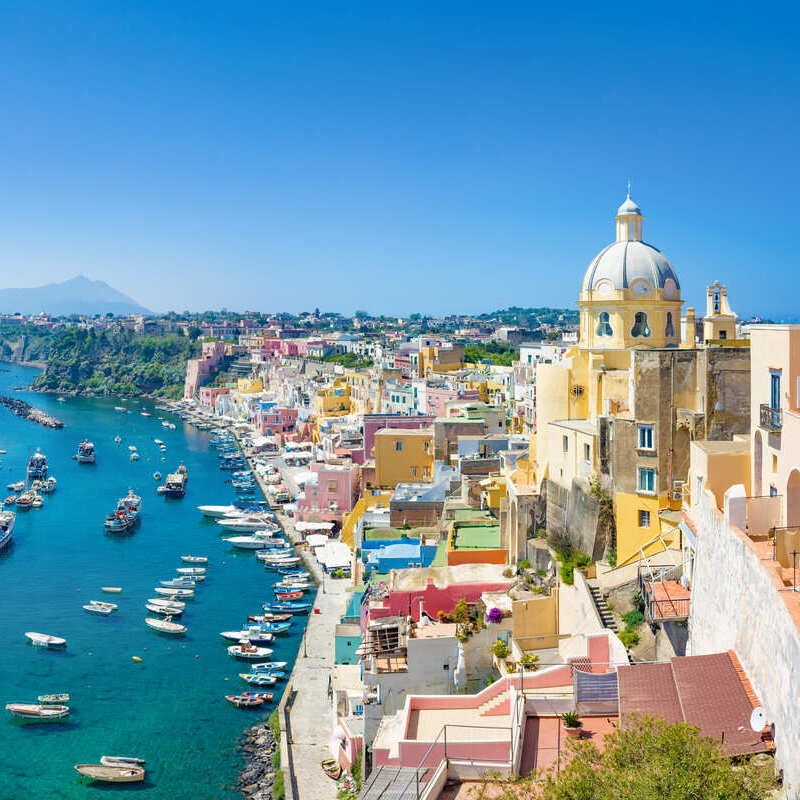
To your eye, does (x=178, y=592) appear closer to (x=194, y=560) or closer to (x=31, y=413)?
(x=194, y=560)

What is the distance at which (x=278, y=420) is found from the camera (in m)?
59.0

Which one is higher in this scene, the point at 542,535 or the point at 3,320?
the point at 3,320

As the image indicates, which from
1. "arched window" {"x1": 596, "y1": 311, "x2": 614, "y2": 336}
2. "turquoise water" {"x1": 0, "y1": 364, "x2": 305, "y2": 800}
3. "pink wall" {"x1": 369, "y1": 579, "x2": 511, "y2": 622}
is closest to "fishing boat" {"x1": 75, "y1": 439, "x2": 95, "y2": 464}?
"turquoise water" {"x1": 0, "y1": 364, "x2": 305, "y2": 800}

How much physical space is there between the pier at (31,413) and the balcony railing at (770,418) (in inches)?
2641

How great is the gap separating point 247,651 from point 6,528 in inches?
649

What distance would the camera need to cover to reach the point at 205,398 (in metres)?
81.1

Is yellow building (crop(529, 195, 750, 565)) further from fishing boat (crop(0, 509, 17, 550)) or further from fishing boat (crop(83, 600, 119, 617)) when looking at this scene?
fishing boat (crop(0, 509, 17, 550))

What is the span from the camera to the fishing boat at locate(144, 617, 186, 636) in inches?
964

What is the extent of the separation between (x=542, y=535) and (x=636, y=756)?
1024cm

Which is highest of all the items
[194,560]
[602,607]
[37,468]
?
[602,607]

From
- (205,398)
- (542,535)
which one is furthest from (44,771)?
(205,398)

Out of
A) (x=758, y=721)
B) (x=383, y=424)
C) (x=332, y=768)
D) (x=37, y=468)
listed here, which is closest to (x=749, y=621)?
(x=758, y=721)

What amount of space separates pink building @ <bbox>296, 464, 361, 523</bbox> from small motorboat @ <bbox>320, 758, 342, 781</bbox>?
18109 millimetres

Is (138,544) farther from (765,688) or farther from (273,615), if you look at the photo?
(765,688)
